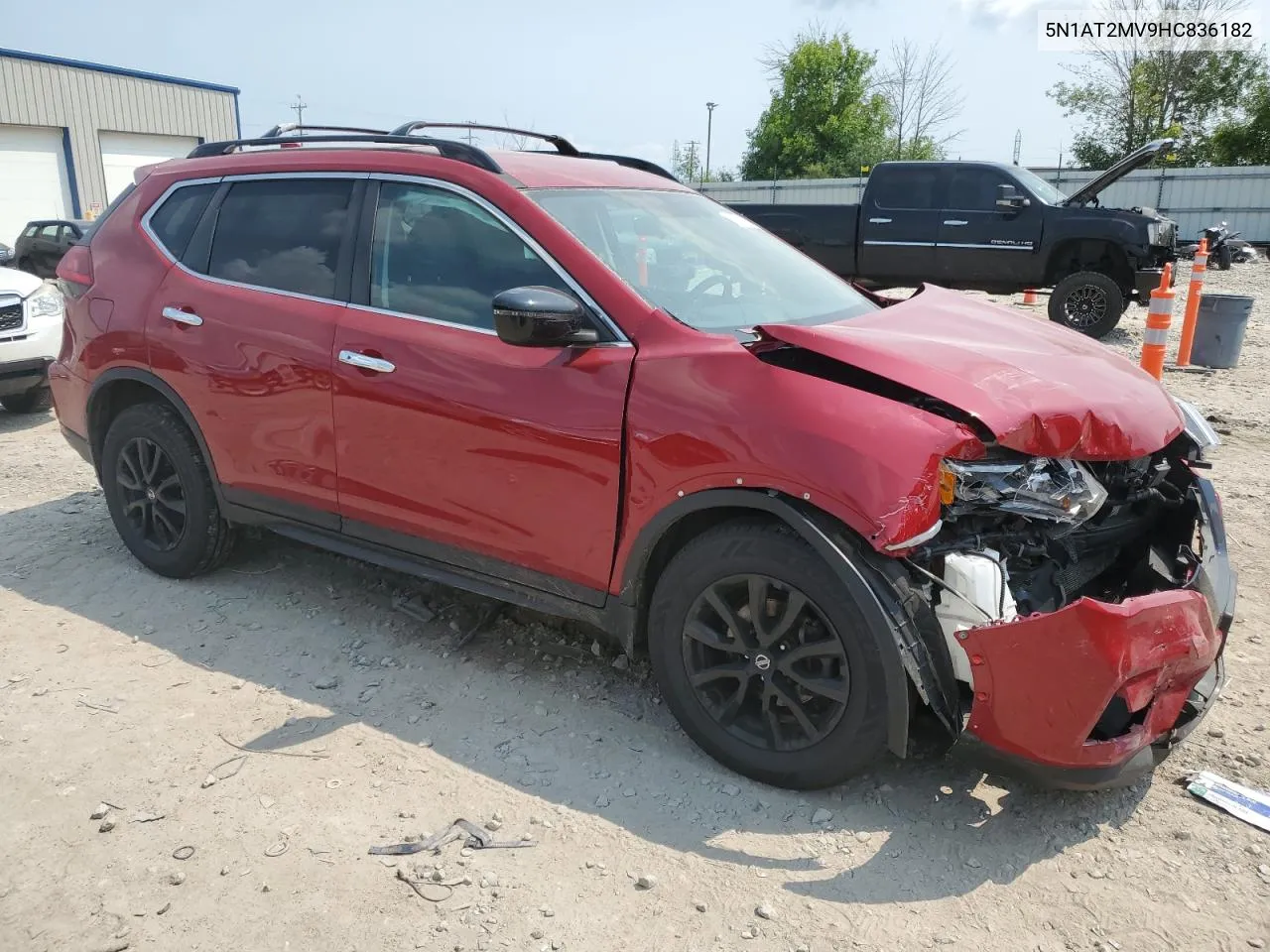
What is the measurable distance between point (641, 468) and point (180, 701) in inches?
76.9

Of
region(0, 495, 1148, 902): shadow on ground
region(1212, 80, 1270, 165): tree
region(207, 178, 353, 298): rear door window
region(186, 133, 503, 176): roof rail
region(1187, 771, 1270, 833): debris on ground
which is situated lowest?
region(0, 495, 1148, 902): shadow on ground

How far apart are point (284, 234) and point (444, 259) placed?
0.87m

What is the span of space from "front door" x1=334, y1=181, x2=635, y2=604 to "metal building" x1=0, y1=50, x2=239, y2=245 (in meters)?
28.9

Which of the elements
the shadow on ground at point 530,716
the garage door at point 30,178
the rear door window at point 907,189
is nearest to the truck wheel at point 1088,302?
the rear door window at point 907,189

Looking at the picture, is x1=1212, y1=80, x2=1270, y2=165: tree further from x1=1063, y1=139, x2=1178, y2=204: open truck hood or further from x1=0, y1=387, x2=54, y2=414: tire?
x1=0, y1=387, x2=54, y2=414: tire


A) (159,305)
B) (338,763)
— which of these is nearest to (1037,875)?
(338,763)

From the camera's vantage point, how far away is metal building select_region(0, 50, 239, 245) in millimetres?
26625

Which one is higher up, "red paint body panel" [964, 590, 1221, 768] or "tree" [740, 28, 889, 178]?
"tree" [740, 28, 889, 178]

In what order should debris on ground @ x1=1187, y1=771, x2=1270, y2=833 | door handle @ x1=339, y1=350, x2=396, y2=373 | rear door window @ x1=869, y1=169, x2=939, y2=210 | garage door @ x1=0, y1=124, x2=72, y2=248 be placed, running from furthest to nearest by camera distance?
garage door @ x1=0, y1=124, x2=72, y2=248, rear door window @ x1=869, y1=169, x2=939, y2=210, door handle @ x1=339, y1=350, x2=396, y2=373, debris on ground @ x1=1187, y1=771, x2=1270, y2=833

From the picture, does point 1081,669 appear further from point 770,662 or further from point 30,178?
point 30,178

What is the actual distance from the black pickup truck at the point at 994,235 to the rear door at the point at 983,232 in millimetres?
12

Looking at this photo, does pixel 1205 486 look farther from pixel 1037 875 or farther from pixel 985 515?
pixel 1037 875

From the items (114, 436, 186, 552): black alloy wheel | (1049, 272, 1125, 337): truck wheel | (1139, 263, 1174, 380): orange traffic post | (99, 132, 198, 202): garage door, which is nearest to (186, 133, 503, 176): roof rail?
(114, 436, 186, 552): black alloy wheel

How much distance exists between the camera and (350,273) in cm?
355
